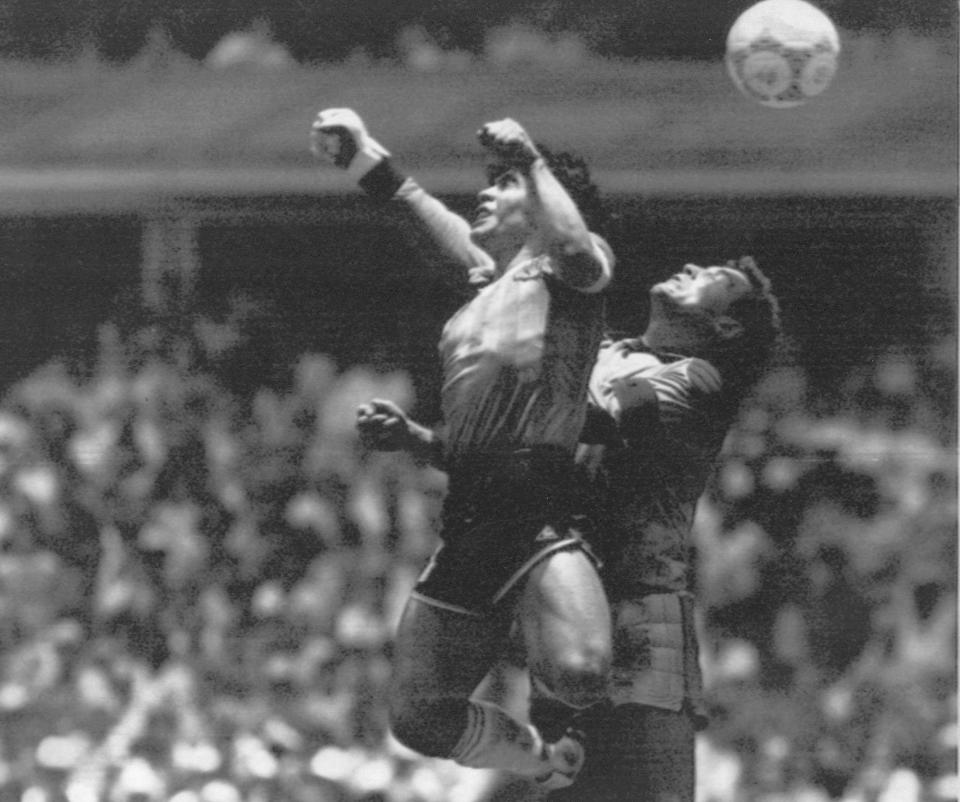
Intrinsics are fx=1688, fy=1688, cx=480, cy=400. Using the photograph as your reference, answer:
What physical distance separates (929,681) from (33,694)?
266cm

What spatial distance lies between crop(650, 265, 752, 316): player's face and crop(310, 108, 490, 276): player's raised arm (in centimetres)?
57

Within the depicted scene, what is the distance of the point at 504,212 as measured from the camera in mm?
4340

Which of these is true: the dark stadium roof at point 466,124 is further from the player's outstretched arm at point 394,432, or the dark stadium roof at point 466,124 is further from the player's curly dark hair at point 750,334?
the player's outstretched arm at point 394,432

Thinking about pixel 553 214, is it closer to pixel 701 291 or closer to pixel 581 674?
pixel 701 291

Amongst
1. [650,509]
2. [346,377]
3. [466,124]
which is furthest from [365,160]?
[650,509]

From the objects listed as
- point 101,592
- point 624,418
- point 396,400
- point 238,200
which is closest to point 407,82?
point 238,200

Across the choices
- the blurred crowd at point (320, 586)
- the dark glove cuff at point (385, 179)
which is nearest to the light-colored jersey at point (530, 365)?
the dark glove cuff at point (385, 179)

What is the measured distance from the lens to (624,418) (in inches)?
171

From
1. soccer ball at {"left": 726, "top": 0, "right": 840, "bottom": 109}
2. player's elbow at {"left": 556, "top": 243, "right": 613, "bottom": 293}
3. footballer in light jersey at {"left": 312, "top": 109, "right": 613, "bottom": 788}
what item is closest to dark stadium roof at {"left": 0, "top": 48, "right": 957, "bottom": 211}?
soccer ball at {"left": 726, "top": 0, "right": 840, "bottom": 109}

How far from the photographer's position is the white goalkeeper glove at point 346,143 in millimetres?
4605

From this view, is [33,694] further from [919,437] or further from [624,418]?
[919,437]

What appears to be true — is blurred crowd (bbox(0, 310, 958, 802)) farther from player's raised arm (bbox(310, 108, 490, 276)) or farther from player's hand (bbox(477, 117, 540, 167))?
player's hand (bbox(477, 117, 540, 167))

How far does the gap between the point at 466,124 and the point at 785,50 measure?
0.95 meters

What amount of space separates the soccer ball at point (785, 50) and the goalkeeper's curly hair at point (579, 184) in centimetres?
60
